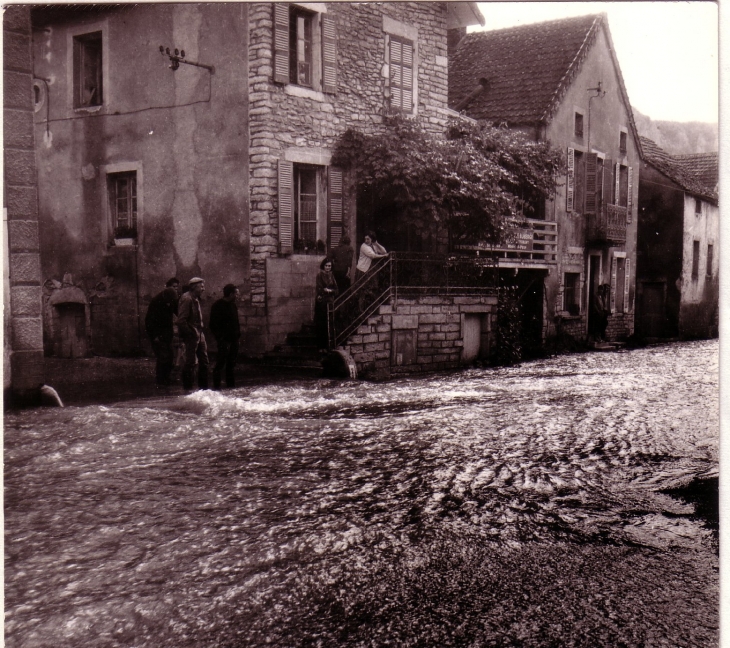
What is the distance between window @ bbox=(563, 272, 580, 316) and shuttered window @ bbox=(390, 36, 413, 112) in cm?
846

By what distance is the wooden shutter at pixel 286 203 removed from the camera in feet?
37.0

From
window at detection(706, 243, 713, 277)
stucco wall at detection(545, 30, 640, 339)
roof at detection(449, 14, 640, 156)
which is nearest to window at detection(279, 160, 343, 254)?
roof at detection(449, 14, 640, 156)

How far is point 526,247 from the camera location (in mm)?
17812

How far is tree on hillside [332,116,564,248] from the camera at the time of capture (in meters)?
13.1

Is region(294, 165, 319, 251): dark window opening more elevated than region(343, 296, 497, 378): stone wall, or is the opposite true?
region(294, 165, 319, 251): dark window opening

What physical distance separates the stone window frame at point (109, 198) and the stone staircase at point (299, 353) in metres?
2.35

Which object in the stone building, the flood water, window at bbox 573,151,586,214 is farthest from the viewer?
window at bbox 573,151,586,214

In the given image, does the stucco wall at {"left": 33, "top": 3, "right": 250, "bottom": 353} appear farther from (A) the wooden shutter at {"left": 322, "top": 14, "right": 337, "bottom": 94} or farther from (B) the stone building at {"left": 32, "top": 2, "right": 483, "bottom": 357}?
(A) the wooden shutter at {"left": 322, "top": 14, "right": 337, "bottom": 94}

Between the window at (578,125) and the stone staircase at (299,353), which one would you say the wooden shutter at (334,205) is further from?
the window at (578,125)

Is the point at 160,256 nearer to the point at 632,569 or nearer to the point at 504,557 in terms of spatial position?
the point at 504,557

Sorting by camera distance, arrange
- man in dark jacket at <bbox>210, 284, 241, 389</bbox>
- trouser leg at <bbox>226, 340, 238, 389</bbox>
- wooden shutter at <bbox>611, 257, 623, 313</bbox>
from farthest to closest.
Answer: wooden shutter at <bbox>611, 257, 623, 313</bbox> < trouser leg at <bbox>226, 340, 238, 389</bbox> < man in dark jacket at <bbox>210, 284, 241, 389</bbox>

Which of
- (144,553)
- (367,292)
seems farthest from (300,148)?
(144,553)

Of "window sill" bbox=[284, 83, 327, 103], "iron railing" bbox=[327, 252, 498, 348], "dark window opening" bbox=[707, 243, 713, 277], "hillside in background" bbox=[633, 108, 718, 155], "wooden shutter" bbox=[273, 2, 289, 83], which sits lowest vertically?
"iron railing" bbox=[327, 252, 498, 348]

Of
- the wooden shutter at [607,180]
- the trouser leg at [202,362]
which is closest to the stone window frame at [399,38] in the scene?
the trouser leg at [202,362]
